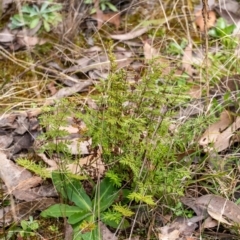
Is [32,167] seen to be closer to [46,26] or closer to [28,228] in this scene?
[28,228]

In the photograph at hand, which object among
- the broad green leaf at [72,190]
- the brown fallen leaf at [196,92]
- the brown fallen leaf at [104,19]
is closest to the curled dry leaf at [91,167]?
the broad green leaf at [72,190]

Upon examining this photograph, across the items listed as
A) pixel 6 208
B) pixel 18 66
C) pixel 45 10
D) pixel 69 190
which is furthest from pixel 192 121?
pixel 45 10

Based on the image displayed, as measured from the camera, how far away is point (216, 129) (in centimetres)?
268

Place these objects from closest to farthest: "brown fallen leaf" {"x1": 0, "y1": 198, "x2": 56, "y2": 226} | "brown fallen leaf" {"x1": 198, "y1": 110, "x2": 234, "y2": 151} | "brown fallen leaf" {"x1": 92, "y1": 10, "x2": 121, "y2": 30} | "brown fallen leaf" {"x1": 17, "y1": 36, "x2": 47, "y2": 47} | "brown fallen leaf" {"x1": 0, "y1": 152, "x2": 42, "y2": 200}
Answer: "brown fallen leaf" {"x1": 0, "y1": 198, "x2": 56, "y2": 226} < "brown fallen leaf" {"x1": 0, "y1": 152, "x2": 42, "y2": 200} < "brown fallen leaf" {"x1": 198, "y1": 110, "x2": 234, "y2": 151} < "brown fallen leaf" {"x1": 17, "y1": 36, "x2": 47, "y2": 47} < "brown fallen leaf" {"x1": 92, "y1": 10, "x2": 121, "y2": 30}

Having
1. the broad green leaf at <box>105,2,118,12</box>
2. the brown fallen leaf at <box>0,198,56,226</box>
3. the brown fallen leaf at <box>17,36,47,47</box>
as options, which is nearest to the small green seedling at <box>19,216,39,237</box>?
the brown fallen leaf at <box>0,198,56,226</box>

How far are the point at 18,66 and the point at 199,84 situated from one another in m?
0.94

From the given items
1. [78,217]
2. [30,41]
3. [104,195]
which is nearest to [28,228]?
[78,217]

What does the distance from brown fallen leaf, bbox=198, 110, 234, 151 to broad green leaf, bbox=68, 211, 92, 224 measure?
24.3 inches

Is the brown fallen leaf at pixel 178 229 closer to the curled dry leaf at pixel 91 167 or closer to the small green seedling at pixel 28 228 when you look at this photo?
the curled dry leaf at pixel 91 167

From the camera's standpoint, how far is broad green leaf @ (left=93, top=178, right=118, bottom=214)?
87.9 inches

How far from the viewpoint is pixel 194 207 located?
235 centimetres

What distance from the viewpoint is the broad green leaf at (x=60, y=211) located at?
2.22m

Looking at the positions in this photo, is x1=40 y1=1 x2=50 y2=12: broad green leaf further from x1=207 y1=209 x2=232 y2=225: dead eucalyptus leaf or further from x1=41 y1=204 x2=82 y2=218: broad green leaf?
x1=207 y1=209 x2=232 y2=225: dead eucalyptus leaf

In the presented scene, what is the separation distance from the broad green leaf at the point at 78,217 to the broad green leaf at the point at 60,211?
0.06 feet
